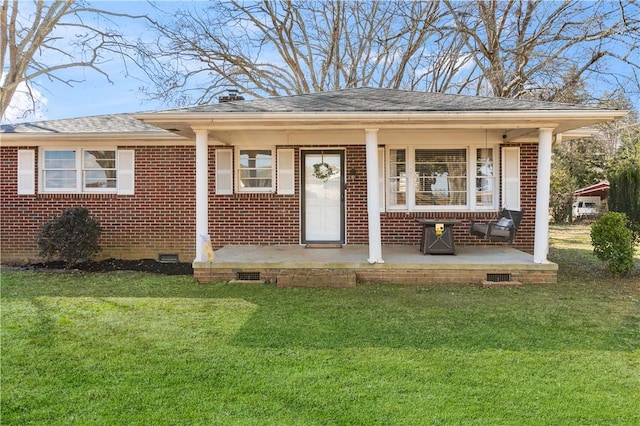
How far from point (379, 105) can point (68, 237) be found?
6221 mm

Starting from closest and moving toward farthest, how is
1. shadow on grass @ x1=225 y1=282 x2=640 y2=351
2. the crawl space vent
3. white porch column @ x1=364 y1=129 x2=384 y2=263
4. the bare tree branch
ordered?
shadow on grass @ x1=225 y1=282 x2=640 y2=351, white porch column @ x1=364 y1=129 x2=384 y2=263, the crawl space vent, the bare tree branch

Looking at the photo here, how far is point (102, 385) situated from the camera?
3045mm

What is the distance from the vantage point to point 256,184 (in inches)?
339

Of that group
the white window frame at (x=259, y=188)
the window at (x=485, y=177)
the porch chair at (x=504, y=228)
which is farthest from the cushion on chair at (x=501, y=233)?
the white window frame at (x=259, y=188)

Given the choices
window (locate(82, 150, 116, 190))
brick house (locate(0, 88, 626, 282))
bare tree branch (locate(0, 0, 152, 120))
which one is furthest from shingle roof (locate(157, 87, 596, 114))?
bare tree branch (locate(0, 0, 152, 120))

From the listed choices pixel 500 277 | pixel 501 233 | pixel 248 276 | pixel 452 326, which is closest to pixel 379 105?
pixel 501 233

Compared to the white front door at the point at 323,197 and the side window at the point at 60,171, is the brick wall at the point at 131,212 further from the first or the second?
the white front door at the point at 323,197

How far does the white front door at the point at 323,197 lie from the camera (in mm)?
8555

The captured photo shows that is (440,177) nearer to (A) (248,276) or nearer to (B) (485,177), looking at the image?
(B) (485,177)

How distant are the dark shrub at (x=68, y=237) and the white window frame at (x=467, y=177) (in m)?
5.95

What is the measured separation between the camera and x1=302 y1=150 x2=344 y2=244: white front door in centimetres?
855

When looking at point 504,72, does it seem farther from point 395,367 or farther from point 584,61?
point 395,367

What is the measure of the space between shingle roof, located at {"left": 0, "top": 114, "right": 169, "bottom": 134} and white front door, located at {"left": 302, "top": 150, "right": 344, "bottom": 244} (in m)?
3.21

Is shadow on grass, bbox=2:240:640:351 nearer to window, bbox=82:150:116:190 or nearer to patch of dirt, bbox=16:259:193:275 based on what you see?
patch of dirt, bbox=16:259:193:275
